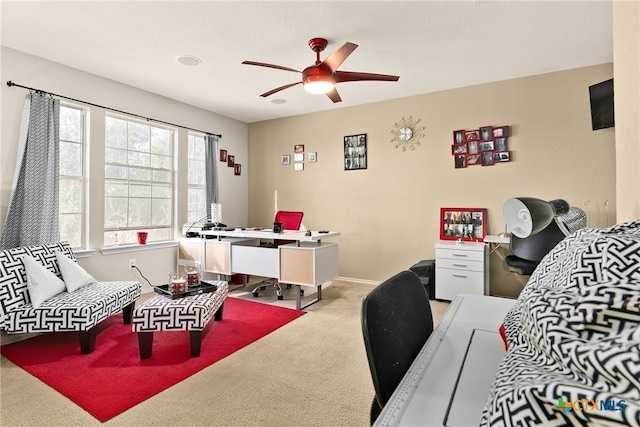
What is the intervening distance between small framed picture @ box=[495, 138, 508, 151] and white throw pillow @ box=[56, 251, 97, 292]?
4.50m

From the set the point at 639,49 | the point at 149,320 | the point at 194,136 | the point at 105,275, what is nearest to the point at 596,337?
the point at 639,49

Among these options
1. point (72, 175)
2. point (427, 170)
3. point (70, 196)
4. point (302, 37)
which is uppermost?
point (302, 37)

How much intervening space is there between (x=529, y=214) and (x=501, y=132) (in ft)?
10.8

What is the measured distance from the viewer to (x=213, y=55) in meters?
3.04

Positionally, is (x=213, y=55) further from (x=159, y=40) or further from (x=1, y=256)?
(x=1, y=256)

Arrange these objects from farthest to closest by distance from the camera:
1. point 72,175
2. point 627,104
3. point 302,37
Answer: point 72,175
point 302,37
point 627,104

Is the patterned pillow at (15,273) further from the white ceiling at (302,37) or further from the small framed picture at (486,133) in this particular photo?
the small framed picture at (486,133)

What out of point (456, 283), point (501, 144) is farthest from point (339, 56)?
point (456, 283)

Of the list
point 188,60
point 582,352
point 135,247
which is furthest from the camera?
point 135,247

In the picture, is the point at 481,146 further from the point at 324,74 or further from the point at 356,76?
the point at 324,74

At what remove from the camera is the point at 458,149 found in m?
3.94

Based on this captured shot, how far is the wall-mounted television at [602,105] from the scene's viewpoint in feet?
9.78

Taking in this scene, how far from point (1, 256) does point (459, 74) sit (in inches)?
180

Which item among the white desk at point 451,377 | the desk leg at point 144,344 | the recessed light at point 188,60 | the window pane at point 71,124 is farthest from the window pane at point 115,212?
the white desk at point 451,377
